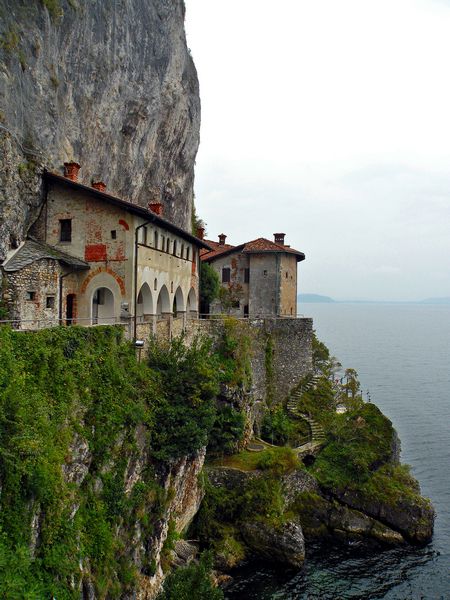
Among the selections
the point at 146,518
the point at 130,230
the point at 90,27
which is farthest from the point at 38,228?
the point at 146,518

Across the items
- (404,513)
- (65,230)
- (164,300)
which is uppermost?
(65,230)

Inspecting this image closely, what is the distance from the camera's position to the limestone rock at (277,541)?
26.7 metres

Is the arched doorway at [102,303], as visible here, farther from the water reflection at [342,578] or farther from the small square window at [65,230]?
the water reflection at [342,578]

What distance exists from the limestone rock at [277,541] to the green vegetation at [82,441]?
7.79 m

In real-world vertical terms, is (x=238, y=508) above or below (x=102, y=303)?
below

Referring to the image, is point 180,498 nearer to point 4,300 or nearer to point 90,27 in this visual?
point 4,300

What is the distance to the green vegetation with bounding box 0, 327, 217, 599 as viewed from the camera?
1220 cm

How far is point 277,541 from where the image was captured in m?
27.0

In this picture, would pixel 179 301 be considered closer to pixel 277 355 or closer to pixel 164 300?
pixel 164 300

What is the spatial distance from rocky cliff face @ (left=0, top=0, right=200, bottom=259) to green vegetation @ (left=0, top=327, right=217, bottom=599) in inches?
306

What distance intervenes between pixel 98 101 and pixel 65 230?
9786mm

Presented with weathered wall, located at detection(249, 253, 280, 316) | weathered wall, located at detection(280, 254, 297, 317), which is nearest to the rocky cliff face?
weathered wall, located at detection(249, 253, 280, 316)

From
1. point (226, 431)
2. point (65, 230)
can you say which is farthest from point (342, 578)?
point (65, 230)

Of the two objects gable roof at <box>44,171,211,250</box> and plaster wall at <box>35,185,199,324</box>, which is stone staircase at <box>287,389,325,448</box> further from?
gable roof at <box>44,171,211,250</box>
